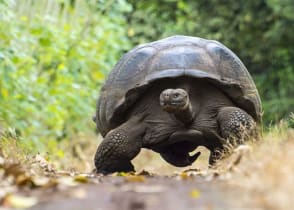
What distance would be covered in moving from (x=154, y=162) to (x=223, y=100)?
7.38m

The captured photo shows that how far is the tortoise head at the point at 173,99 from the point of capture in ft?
20.7

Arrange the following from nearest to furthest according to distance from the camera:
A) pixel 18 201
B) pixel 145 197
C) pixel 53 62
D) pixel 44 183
→ 1. pixel 18 201
2. pixel 145 197
3. pixel 44 183
4. pixel 53 62

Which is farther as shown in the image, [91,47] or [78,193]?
[91,47]

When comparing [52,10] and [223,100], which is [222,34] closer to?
[52,10]

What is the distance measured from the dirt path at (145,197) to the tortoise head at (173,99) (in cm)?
198

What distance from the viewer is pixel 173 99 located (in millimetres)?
6336

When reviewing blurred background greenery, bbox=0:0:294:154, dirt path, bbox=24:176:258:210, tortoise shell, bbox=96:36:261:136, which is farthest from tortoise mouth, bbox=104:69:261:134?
blurred background greenery, bbox=0:0:294:154

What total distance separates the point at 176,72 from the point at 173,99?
1.03ft

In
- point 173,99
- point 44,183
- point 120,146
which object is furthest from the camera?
point 120,146

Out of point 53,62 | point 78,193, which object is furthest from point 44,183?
point 53,62

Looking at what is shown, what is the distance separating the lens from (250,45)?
1338cm

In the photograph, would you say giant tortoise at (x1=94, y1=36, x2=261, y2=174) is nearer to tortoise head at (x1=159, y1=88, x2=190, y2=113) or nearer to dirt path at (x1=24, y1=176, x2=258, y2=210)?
tortoise head at (x1=159, y1=88, x2=190, y2=113)

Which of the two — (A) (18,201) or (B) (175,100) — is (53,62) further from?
(A) (18,201)

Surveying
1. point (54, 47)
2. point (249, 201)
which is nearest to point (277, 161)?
point (249, 201)
